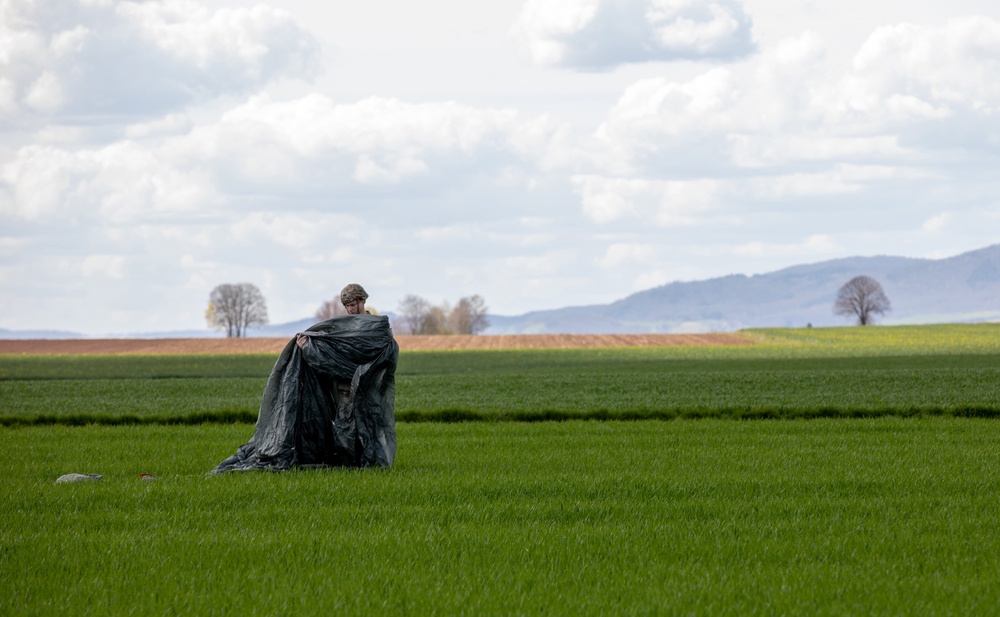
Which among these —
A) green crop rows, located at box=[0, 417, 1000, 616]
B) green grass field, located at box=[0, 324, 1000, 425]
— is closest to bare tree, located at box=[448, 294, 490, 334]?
green grass field, located at box=[0, 324, 1000, 425]

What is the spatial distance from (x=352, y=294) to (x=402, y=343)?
9941 centimetres

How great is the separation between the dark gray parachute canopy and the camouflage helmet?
279mm

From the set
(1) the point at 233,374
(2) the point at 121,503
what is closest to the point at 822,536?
(2) the point at 121,503

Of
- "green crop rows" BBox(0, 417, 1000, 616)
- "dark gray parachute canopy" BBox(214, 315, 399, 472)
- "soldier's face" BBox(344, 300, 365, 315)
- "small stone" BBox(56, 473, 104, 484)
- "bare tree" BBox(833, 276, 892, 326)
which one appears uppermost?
"bare tree" BBox(833, 276, 892, 326)

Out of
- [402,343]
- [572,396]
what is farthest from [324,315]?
[572,396]

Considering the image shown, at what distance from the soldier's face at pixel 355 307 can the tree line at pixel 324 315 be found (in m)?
158

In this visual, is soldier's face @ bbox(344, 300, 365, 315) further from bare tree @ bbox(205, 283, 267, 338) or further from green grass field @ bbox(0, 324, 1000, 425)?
bare tree @ bbox(205, 283, 267, 338)

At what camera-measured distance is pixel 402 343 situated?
115688mm

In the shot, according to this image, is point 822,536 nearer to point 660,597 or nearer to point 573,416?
point 660,597

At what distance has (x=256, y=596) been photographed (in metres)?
8.57

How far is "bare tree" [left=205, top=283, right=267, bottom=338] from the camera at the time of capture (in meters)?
180

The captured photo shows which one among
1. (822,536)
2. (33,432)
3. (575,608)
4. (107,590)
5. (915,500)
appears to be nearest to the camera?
(575,608)

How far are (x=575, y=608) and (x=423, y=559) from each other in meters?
2.05

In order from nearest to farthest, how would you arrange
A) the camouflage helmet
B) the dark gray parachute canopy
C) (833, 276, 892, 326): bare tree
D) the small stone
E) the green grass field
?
1. the small stone
2. the dark gray parachute canopy
3. the camouflage helmet
4. the green grass field
5. (833, 276, 892, 326): bare tree
